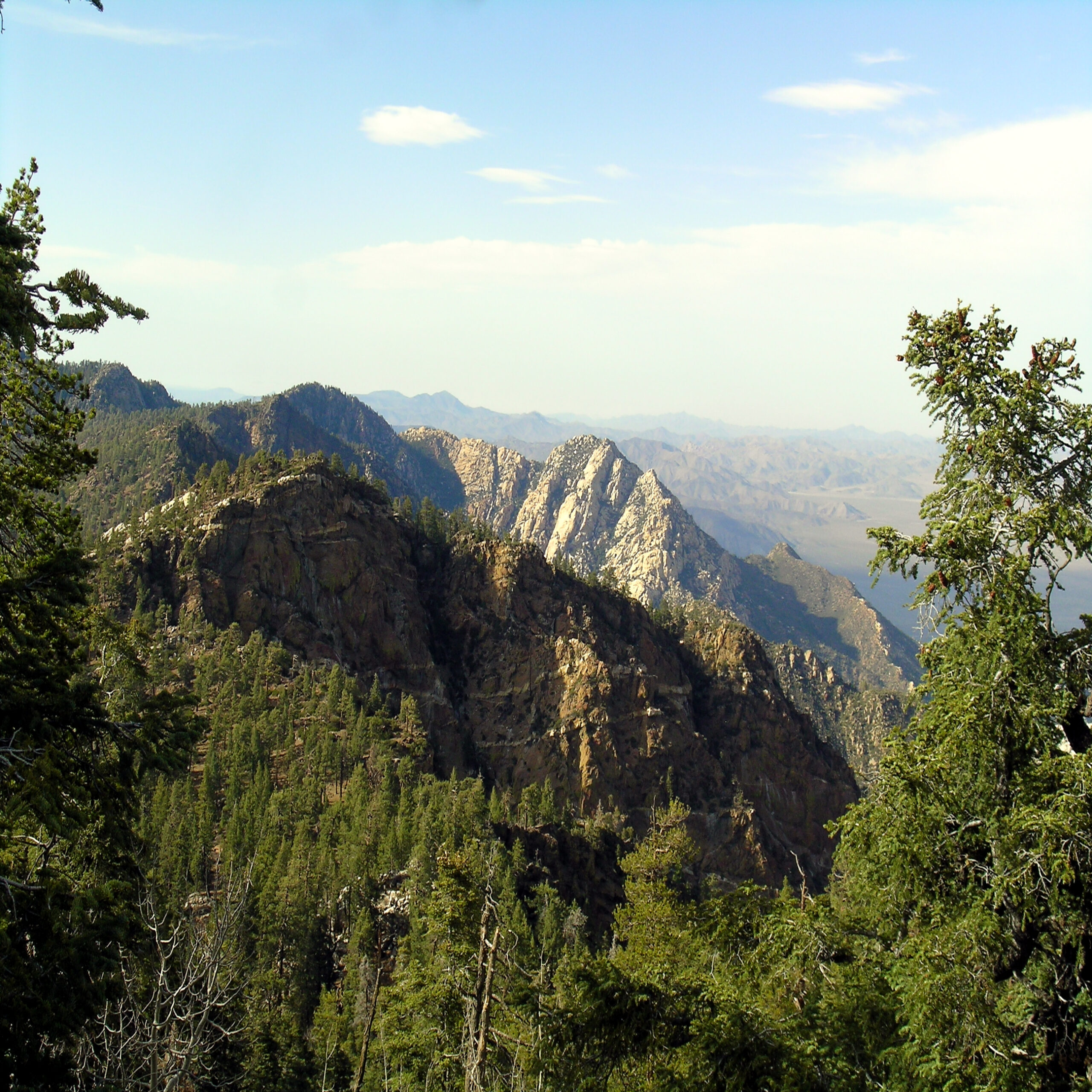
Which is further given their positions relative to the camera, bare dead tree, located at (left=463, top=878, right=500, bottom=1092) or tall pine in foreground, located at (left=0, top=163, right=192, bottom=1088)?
bare dead tree, located at (left=463, top=878, right=500, bottom=1092)

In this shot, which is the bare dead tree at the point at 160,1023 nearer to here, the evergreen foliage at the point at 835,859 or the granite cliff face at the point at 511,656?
the evergreen foliage at the point at 835,859

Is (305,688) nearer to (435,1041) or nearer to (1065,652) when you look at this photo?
(435,1041)

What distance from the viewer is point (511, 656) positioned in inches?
5669

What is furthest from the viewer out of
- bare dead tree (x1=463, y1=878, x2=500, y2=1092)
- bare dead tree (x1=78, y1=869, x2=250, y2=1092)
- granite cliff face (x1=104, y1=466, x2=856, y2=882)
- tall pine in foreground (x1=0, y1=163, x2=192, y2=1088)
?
granite cliff face (x1=104, y1=466, x2=856, y2=882)

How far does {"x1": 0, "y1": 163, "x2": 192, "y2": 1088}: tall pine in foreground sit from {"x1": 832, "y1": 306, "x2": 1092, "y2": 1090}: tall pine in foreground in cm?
996

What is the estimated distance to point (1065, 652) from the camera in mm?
11328

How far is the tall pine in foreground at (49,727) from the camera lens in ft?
31.9

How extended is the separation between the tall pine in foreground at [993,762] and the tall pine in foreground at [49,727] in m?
9.96

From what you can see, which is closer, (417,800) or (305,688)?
(417,800)

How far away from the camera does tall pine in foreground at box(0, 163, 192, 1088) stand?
31.9ft

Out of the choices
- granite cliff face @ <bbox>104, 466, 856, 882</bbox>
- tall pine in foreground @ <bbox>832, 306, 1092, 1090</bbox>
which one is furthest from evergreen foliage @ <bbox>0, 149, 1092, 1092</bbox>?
granite cliff face @ <bbox>104, 466, 856, 882</bbox>

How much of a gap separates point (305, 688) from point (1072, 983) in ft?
335

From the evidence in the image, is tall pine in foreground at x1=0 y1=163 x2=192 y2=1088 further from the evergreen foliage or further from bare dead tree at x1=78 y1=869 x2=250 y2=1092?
bare dead tree at x1=78 y1=869 x2=250 y2=1092

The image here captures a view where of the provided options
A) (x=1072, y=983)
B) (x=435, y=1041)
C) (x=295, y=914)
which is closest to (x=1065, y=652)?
(x=1072, y=983)
